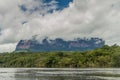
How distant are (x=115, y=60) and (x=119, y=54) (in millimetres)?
5057

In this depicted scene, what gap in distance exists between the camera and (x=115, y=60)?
633ft

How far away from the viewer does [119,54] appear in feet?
641
